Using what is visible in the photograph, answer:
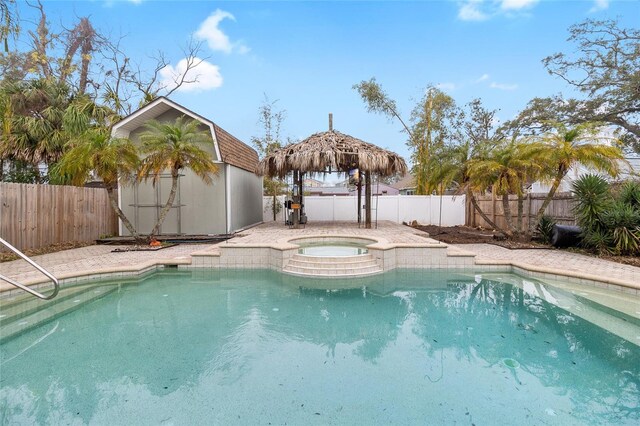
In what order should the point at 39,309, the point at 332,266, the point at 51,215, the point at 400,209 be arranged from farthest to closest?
the point at 400,209
the point at 51,215
the point at 332,266
the point at 39,309

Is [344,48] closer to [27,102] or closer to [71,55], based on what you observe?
[27,102]

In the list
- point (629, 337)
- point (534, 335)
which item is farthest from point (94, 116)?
point (629, 337)

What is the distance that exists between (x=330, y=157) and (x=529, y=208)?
296 inches

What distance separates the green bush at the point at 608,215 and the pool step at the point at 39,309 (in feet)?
37.1

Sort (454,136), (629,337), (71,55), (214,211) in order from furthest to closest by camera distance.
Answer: (454,136) < (71,55) < (214,211) < (629,337)

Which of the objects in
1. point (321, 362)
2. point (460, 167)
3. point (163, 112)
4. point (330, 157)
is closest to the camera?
point (321, 362)

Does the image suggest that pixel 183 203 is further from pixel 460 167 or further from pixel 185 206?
pixel 460 167

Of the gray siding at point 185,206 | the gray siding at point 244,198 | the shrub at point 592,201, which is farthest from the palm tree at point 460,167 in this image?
the gray siding at point 185,206

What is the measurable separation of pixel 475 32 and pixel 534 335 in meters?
12.7

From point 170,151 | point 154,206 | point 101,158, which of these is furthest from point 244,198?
point 101,158

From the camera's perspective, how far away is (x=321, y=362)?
3553 millimetres

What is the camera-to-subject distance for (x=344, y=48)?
14336 millimetres

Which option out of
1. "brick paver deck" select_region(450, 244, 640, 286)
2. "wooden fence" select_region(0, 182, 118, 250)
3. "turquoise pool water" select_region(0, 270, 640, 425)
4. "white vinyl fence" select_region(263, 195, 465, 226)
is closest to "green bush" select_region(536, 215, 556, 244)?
"brick paver deck" select_region(450, 244, 640, 286)

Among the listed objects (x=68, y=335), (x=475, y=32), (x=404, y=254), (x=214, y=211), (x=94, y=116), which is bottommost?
(x=68, y=335)
